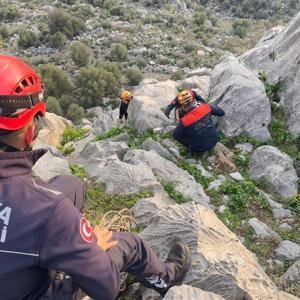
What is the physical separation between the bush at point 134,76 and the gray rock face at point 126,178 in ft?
88.0

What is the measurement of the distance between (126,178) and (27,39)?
1414 inches

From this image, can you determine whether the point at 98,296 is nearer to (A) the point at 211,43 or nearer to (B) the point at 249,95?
(B) the point at 249,95

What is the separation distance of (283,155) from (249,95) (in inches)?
83.3

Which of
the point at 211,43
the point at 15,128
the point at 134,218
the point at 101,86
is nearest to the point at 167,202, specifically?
the point at 134,218

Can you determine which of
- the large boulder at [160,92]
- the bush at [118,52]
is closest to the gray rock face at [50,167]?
the large boulder at [160,92]

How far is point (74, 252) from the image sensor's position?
3.09m

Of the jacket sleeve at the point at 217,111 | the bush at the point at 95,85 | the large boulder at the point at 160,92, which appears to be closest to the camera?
the jacket sleeve at the point at 217,111

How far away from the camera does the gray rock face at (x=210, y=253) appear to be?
5035mm

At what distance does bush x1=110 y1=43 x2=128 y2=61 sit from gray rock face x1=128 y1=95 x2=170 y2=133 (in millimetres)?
27025

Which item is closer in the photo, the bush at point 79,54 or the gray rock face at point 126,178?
the gray rock face at point 126,178

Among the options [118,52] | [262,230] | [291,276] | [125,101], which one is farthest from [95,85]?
[291,276]

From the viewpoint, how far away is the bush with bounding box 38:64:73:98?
103 ft

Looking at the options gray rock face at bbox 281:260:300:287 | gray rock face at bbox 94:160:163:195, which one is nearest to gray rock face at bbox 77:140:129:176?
gray rock face at bbox 94:160:163:195

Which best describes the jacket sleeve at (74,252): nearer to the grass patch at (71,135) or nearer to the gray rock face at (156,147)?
the gray rock face at (156,147)
